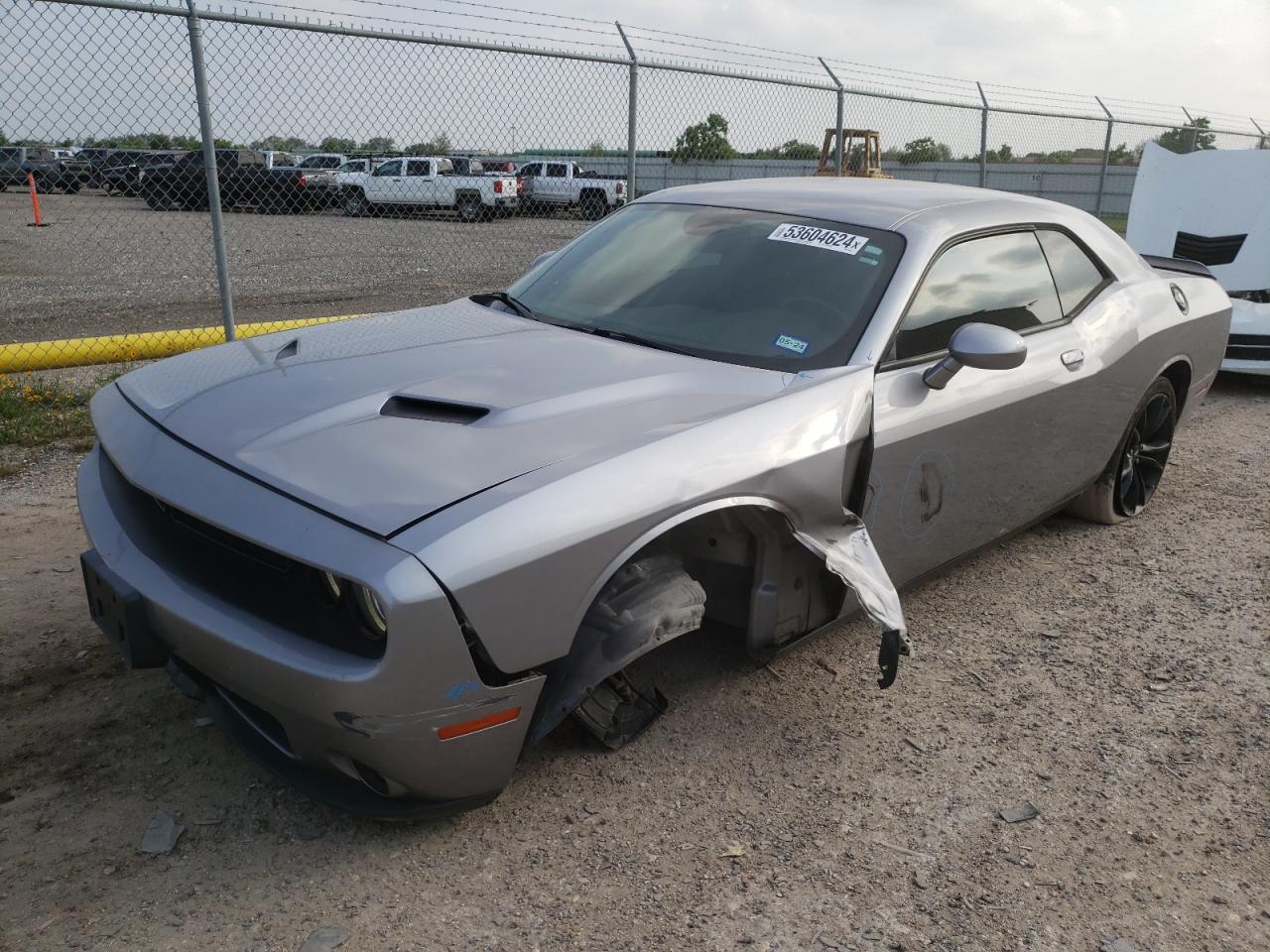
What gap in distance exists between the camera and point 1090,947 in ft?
7.29

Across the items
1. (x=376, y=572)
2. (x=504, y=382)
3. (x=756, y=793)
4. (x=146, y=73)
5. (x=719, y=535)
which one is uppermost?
(x=146, y=73)

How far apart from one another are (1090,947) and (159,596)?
2181 millimetres

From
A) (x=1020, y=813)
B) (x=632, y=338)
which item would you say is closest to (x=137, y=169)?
(x=632, y=338)

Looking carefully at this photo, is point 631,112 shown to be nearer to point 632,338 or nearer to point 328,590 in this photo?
point 632,338

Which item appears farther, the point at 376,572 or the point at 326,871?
the point at 326,871

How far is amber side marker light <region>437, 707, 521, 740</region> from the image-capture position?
218 centimetres

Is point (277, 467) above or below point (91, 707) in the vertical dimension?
above

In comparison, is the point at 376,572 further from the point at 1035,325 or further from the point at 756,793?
the point at 1035,325

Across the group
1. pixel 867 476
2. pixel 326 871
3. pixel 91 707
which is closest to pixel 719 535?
pixel 867 476

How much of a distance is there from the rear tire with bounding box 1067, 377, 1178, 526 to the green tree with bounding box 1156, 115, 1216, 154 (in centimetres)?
1235

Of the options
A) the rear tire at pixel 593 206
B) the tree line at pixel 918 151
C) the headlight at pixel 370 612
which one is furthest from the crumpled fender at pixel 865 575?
the rear tire at pixel 593 206

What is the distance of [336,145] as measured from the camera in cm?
747

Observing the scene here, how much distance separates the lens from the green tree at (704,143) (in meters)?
9.35

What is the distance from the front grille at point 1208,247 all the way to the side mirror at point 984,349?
5.52 meters
